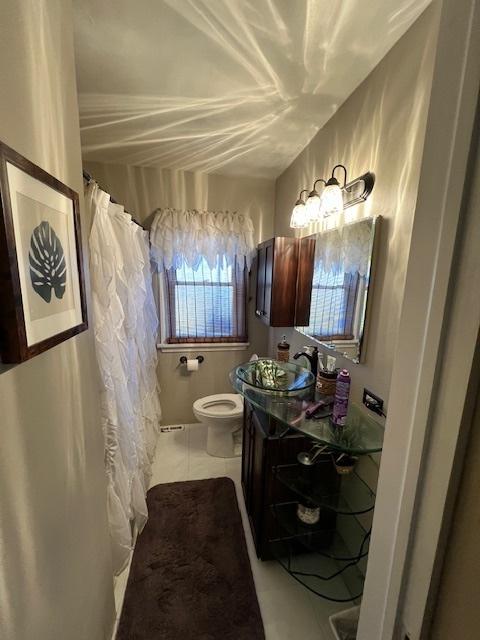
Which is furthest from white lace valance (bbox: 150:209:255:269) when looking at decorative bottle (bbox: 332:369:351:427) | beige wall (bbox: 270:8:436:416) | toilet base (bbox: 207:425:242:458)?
decorative bottle (bbox: 332:369:351:427)

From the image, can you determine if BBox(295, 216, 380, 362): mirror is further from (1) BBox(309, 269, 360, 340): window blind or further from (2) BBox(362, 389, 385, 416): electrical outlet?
(2) BBox(362, 389, 385, 416): electrical outlet

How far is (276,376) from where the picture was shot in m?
1.74

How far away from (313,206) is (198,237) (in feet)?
3.67

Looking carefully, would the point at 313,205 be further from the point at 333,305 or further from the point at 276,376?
the point at 276,376

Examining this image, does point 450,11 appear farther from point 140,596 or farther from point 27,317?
point 140,596

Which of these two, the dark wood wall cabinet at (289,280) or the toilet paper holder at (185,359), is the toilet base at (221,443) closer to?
the toilet paper holder at (185,359)

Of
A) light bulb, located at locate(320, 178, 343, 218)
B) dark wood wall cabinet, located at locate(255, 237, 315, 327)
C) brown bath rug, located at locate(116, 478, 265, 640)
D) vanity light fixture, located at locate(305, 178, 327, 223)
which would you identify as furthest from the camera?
dark wood wall cabinet, located at locate(255, 237, 315, 327)

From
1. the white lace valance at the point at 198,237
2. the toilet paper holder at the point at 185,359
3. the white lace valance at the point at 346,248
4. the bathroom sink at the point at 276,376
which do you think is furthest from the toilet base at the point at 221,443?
the white lace valance at the point at 346,248

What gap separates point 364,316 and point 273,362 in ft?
2.61

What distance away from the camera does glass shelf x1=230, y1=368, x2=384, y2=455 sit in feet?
3.53

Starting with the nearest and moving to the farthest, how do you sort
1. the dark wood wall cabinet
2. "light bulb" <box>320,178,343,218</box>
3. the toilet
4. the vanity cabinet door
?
"light bulb" <box>320,178,343,218</box> < the vanity cabinet door < the dark wood wall cabinet < the toilet

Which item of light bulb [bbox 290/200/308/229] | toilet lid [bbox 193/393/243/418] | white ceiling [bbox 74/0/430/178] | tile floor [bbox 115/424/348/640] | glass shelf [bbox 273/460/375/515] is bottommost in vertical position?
tile floor [bbox 115/424/348/640]

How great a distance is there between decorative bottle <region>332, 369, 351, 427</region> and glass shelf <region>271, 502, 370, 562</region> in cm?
60

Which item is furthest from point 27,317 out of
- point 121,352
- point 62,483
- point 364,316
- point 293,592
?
point 293,592
